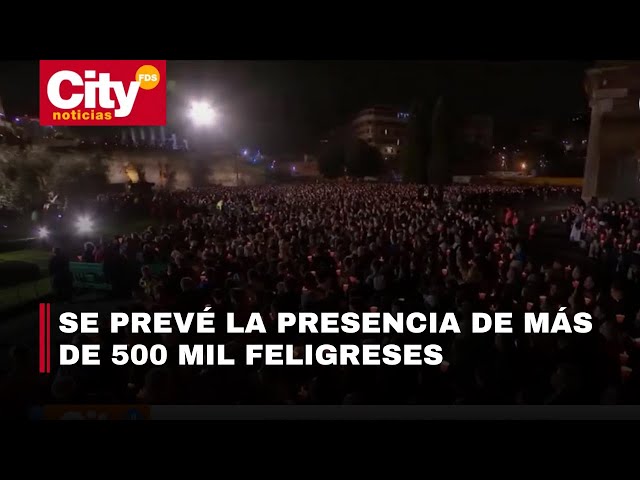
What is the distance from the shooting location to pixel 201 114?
7004 mm

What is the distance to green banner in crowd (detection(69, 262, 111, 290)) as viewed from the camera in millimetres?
7969

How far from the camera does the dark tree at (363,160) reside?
11280 mm

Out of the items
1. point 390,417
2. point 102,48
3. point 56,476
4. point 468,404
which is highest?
point 102,48

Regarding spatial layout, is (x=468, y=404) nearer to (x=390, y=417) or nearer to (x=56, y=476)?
(x=390, y=417)

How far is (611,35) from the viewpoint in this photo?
5289 mm

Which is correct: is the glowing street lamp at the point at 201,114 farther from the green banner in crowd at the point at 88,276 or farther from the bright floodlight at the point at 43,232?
the bright floodlight at the point at 43,232

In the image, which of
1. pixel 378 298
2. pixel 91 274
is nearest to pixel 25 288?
pixel 91 274

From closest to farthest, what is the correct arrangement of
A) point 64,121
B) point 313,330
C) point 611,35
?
point 313,330, point 611,35, point 64,121

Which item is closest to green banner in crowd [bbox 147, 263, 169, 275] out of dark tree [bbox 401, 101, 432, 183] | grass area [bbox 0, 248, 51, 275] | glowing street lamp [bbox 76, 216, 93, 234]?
grass area [bbox 0, 248, 51, 275]

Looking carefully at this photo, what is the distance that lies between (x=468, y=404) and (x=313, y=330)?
5.26 ft

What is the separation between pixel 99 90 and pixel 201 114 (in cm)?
165

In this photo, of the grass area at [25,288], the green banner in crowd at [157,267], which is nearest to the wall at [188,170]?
the grass area at [25,288]

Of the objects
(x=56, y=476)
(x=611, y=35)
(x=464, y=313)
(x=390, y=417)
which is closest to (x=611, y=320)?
(x=464, y=313)

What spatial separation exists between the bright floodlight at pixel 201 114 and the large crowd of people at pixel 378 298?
6.45ft
